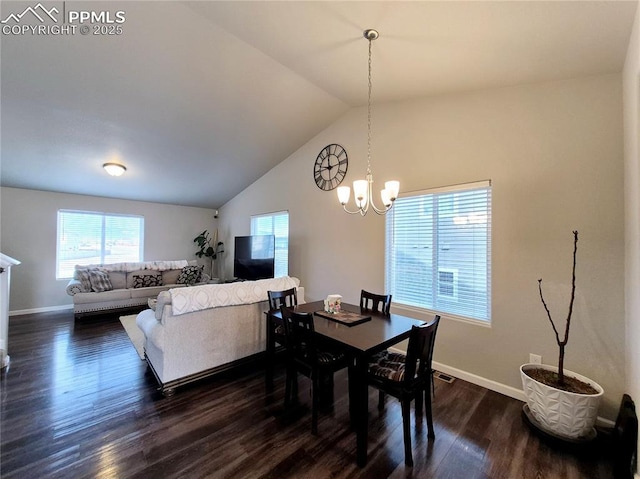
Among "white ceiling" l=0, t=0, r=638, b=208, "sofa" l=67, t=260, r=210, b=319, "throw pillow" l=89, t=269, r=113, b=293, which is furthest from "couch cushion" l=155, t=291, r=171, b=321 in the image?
"throw pillow" l=89, t=269, r=113, b=293

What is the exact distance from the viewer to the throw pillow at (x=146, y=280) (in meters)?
5.62

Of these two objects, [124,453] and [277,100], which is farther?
[277,100]

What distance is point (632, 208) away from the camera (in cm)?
180

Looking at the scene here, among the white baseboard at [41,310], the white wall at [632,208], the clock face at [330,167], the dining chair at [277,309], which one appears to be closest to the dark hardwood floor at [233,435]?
the dining chair at [277,309]

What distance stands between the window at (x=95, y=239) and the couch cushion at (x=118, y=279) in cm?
80

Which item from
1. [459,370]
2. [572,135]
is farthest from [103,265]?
[572,135]

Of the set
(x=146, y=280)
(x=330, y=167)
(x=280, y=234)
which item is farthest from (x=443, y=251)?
(x=146, y=280)

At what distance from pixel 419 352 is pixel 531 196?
74.6 inches

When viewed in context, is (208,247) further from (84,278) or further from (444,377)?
(444,377)

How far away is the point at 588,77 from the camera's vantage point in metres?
2.22

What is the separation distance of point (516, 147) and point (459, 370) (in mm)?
2402

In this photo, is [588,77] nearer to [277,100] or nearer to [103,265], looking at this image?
[277,100]

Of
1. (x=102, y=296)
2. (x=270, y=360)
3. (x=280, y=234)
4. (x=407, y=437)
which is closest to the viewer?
(x=407, y=437)

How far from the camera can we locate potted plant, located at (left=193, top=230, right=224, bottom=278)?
7.23m
